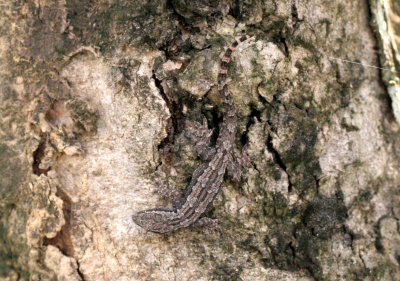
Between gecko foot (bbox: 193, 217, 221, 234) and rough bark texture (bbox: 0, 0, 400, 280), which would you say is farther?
gecko foot (bbox: 193, 217, 221, 234)

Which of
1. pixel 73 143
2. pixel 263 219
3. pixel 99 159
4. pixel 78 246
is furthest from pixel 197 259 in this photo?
pixel 73 143

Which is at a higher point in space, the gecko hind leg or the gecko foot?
the gecko hind leg

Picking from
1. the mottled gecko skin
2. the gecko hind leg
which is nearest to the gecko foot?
the mottled gecko skin

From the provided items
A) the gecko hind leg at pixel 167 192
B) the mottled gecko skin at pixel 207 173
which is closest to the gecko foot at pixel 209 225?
the mottled gecko skin at pixel 207 173

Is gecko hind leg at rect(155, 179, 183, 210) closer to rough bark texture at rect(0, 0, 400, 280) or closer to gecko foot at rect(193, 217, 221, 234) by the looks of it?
rough bark texture at rect(0, 0, 400, 280)

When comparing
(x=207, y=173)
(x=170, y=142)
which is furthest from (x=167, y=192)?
(x=207, y=173)

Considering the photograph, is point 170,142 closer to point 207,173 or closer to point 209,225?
point 207,173
